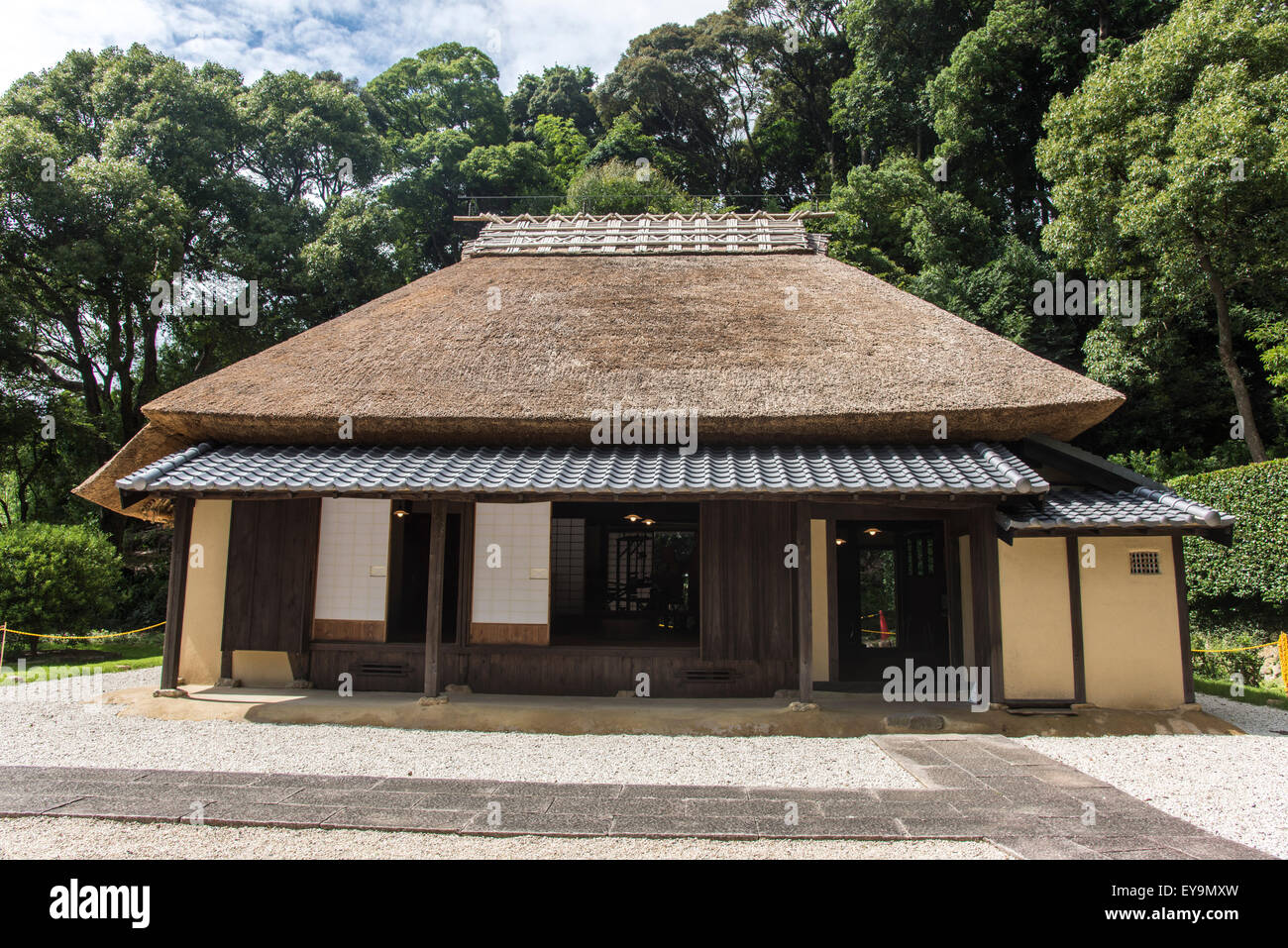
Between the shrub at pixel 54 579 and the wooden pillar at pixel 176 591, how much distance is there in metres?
6.13

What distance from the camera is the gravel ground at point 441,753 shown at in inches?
193

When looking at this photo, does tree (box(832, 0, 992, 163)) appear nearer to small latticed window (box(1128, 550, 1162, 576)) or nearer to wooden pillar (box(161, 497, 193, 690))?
small latticed window (box(1128, 550, 1162, 576))

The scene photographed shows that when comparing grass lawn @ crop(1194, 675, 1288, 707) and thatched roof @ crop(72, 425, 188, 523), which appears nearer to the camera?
thatched roof @ crop(72, 425, 188, 523)

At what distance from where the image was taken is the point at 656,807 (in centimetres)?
396

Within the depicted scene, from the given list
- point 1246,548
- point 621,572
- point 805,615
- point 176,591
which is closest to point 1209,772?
point 805,615

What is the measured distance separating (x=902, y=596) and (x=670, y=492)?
4.71 metres

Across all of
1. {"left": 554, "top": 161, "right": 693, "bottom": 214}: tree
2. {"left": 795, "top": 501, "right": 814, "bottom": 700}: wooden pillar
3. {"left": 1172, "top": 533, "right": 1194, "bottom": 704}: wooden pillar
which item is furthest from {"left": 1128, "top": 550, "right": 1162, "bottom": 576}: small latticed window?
{"left": 554, "top": 161, "right": 693, "bottom": 214}: tree

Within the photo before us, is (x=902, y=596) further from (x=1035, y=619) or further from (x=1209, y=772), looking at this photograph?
(x=1209, y=772)

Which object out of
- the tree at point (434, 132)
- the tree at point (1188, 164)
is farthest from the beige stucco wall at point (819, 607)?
the tree at point (434, 132)

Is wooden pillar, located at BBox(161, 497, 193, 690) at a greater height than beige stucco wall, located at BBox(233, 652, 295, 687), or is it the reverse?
wooden pillar, located at BBox(161, 497, 193, 690)

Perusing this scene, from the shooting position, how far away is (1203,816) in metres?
4.00

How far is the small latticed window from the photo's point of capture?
22.5 feet

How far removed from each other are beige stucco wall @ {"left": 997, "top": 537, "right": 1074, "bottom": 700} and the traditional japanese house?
0.07 feet

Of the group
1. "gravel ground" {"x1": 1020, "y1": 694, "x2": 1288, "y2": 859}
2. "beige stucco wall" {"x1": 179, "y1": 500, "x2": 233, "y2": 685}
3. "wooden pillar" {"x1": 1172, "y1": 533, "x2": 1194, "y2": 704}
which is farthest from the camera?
"beige stucco wall" {"x1": 179, "y1": 500, "x2": 233, "y2": 685}
